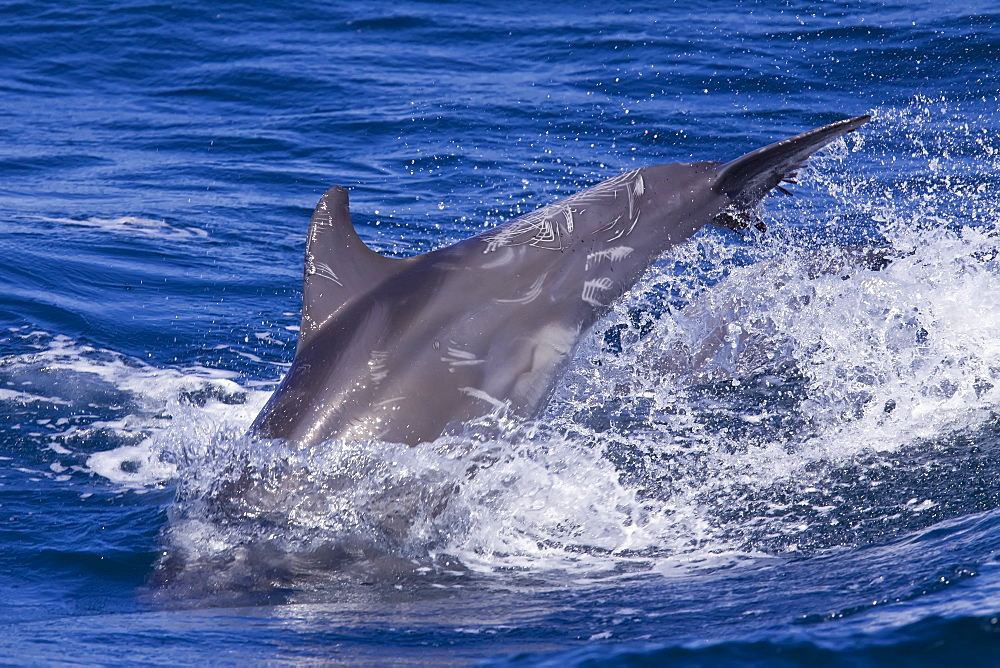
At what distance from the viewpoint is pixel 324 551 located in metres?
6.63

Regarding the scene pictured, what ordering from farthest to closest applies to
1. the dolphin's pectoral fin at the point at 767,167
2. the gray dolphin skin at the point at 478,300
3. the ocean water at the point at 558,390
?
the dolphin's pectoral fin at the point at 767,167, the gray dolphin skin at the point at 478,300, the ocean water at the point at 558,390

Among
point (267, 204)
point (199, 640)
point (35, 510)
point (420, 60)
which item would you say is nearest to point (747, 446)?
point (199, 640)

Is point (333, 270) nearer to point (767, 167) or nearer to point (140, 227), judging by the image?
point (767, 167)

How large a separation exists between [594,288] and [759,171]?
132 centimetres

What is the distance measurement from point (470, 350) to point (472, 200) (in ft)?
25.5

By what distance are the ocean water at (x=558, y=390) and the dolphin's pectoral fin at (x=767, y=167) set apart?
0.57 meters

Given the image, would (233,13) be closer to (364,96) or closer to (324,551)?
(364,96)

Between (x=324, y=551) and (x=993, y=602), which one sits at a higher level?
(x=324, y=551)

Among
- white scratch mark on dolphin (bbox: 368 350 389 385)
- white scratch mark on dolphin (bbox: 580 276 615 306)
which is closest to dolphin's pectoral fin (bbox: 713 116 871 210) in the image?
white scratch mark on dolphin (bbox: 580 276 615 306)

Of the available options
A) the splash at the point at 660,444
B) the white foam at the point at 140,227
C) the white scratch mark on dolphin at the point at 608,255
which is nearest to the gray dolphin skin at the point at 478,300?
the white scratch mark on dolphin at the point at 608,255

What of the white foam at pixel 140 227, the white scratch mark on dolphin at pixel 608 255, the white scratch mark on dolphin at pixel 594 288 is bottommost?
the white scratch mark on dolphin at pixel 594 288

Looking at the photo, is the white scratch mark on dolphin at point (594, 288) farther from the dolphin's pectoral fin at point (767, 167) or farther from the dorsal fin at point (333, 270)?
the dorsal fin at point (333, 270)

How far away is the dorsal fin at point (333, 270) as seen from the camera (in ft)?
24.1

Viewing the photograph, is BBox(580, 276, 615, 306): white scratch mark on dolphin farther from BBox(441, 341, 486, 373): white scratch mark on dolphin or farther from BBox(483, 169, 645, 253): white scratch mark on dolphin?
BBox(441, 341, 486, 373): white scratch mark on dolphin
